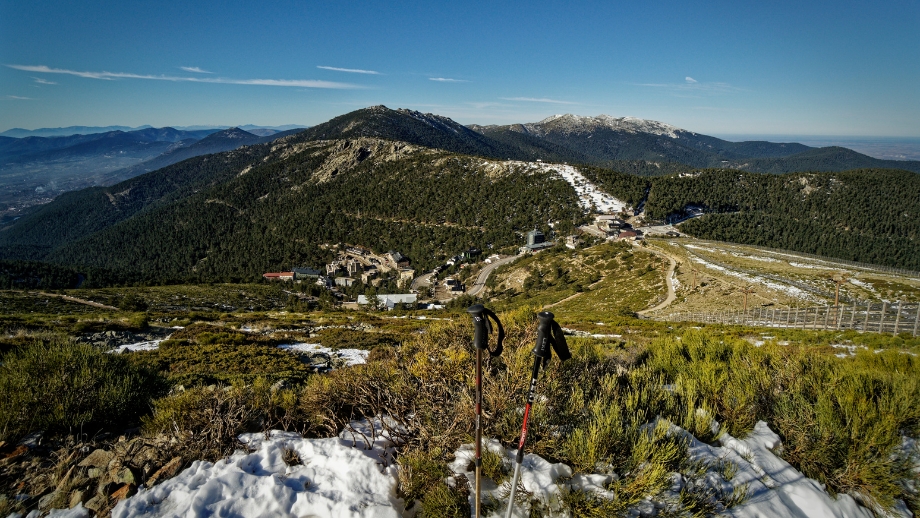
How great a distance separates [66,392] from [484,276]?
6461 cm

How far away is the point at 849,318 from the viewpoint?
56.8 feet

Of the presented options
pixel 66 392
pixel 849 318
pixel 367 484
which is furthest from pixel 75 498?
pixel 849 318

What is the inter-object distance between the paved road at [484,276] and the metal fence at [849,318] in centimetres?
4052

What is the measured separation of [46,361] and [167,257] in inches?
5389

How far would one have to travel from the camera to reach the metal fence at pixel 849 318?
48.1 feet

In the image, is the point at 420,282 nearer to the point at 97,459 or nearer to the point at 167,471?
the point at 97,459

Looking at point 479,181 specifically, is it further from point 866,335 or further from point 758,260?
point 866,335

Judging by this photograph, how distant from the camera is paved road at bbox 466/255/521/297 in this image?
6334 cm

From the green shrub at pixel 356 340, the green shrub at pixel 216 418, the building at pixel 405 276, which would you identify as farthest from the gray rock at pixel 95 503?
the building at pixel 405 276

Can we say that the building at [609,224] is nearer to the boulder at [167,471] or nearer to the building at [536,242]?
the building at [536,242]

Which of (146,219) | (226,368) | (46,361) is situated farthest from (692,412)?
(146,219)

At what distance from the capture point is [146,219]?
140 metres

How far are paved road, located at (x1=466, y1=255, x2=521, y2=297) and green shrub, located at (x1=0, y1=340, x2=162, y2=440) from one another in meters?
54.9

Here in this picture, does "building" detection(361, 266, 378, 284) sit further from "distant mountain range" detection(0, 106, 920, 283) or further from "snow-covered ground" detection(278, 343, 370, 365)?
"snow-covered ground" detection(278, 343, 370, 365)
